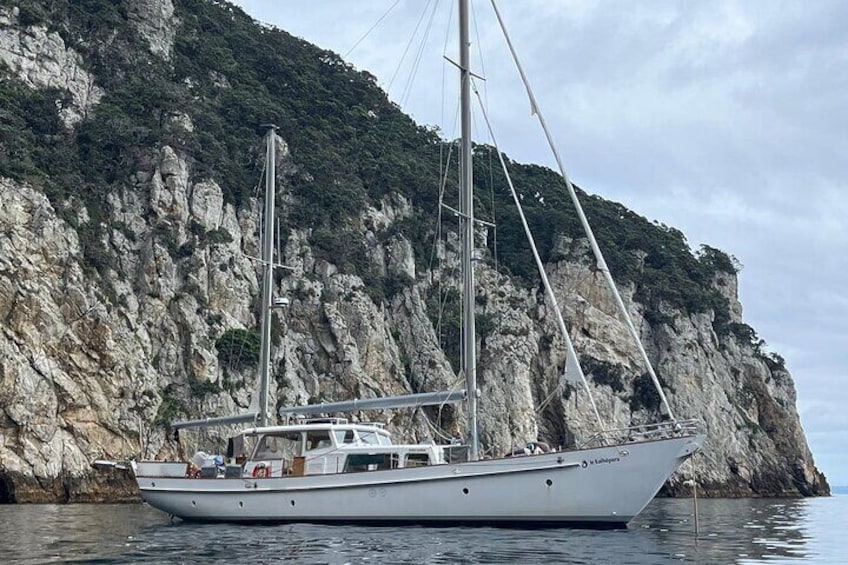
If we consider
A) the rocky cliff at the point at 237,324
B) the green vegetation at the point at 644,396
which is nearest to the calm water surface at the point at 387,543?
the rocky cliff at the point at 237,324

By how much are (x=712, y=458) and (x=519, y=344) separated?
15398 mm

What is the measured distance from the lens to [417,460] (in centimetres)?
2509

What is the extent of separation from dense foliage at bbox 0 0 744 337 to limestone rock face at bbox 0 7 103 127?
0.71 metres

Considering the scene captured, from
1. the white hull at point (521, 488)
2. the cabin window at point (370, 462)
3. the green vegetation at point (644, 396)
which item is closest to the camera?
the white hull at point (521, 488)

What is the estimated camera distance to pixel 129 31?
62281 millimetres

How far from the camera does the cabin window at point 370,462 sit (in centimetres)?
2492

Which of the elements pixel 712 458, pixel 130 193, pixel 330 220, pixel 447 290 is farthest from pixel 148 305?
pixel 712 458

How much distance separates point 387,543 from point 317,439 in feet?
22.7

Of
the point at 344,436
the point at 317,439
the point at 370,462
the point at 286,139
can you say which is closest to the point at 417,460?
the point at 370,462

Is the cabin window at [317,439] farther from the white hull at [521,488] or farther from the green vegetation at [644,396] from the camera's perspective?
the green vegetation at [644,396]

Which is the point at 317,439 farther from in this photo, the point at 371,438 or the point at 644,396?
the point at 644,396

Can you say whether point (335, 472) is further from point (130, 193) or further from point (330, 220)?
point (330, 220)

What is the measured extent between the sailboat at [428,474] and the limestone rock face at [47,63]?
1312 inches

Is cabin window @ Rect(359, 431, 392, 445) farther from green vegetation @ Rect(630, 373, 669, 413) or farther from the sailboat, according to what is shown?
green vegetation @ Rect(630, 373, 669, 413)
